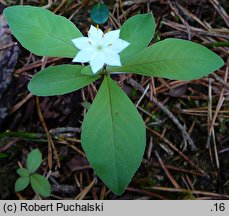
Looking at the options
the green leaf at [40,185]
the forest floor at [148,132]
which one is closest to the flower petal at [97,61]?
the forest floor at [148,132]

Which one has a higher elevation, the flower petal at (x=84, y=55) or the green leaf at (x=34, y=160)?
the flower petal at (x=84, y=55)

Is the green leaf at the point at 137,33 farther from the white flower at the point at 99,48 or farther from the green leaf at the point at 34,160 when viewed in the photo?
→ the green leaf at the point at 34,160

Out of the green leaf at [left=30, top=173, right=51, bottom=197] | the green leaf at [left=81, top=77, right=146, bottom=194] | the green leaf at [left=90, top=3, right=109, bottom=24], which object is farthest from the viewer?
the green leaf at [left=90, top=3, right=109, bottom=24]

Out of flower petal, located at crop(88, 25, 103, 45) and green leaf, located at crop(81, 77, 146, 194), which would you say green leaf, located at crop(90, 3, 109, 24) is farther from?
green leaf, located at crop(81, 77, 146, 194)

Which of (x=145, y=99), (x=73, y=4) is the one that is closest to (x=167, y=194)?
(x=145, y=99)

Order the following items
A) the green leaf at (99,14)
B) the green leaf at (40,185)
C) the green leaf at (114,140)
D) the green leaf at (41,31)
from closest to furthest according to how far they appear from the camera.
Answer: the green leaf at (114,140) → the green leaf at (41,31) → the green leaf at (40,185) → the green leaf at (99,14)

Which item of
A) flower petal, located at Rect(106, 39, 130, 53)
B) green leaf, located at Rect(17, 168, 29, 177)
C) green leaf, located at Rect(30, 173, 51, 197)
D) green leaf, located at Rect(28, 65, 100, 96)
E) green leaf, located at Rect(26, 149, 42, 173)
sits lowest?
green leaf, located at Rect(30, 173, 51, 197)

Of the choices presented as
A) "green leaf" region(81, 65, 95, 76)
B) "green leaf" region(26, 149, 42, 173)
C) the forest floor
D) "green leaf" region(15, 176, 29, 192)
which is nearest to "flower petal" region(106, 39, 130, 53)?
"green leaf" region(81, 65, 95, 76)

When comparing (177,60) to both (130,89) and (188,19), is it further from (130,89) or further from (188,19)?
(188,19)
